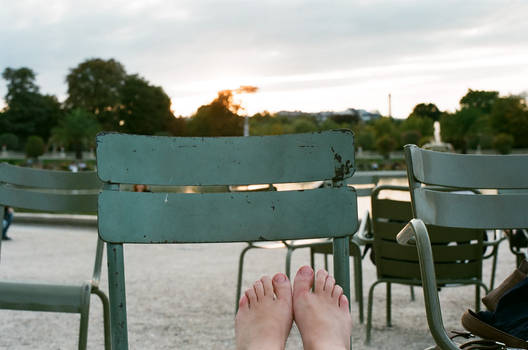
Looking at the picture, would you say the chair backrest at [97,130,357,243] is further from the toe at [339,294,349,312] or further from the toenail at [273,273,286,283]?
the toenail at [273,273,286,283]

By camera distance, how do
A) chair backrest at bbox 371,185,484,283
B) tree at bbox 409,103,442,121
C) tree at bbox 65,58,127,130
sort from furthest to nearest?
tree at bbox 409,103,442,121 < tree at bbox 65,58,127,130 < chair backrest at bbox 371,185,484,283

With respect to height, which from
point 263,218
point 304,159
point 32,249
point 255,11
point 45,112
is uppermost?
point 255,11

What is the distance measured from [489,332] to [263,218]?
480 mm

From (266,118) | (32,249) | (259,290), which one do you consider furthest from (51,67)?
(259,290)

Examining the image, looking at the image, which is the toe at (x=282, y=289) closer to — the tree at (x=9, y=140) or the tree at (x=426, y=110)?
the tree at (x=9, y=140)

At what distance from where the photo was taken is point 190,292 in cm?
389

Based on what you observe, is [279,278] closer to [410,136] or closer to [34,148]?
[34,148]

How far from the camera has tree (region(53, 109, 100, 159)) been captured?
1898 inches

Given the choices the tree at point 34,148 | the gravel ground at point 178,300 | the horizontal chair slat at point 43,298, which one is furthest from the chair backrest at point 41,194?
the tree at point 34,148

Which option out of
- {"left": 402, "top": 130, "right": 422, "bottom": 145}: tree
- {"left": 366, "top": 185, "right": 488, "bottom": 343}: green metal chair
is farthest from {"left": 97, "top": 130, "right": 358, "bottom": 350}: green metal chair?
{"left": 402, "top": 130, "right": 422, "bottom": 145}: tree

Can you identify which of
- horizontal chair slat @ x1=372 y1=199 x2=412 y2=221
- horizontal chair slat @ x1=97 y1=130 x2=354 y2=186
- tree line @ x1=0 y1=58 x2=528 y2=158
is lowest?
horizontal chair slat @ x1=372 y1=199 x2=412 y2=221

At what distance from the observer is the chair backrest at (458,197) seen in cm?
127

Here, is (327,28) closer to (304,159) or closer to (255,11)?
(255,11)

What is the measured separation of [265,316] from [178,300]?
96.7 inches
